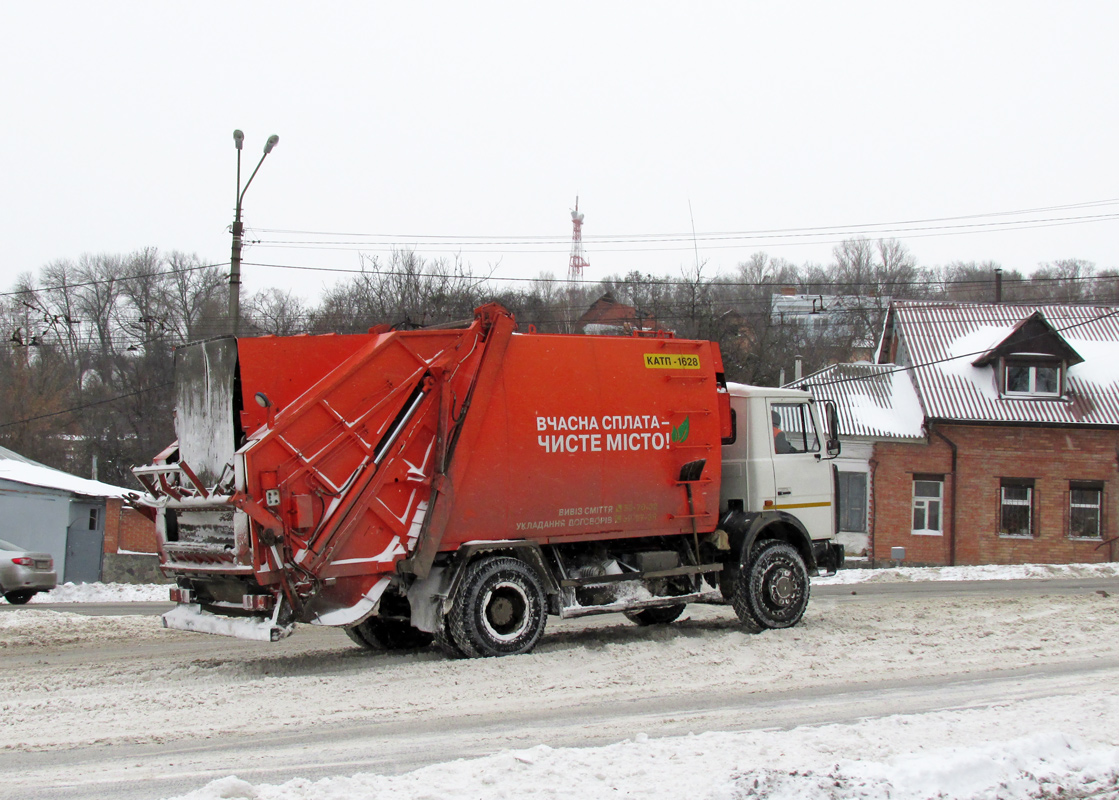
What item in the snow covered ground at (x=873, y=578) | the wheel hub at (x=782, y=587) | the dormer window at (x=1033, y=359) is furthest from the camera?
the dormer window at (x=1033, y=359)

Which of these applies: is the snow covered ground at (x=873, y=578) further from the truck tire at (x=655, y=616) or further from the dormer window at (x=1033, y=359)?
the truck tire at (x=655, y=616)

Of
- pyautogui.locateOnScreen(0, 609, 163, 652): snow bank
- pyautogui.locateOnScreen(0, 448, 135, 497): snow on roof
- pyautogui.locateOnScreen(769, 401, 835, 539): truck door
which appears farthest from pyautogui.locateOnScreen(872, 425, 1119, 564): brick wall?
pyautogui.locateOnScreen(0, 609, 163, 652): snow bank

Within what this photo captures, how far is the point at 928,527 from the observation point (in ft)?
94.0

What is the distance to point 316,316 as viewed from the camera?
31703 millimetres

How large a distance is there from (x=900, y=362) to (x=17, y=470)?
2551cm

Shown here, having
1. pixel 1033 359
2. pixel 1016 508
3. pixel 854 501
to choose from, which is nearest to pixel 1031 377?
pixel 1033 359

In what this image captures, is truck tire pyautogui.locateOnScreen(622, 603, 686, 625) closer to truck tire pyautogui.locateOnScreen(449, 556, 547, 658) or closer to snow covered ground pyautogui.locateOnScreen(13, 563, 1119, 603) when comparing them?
truck tire pyautogui.locateOnScreen(449, 556, 547, 658)

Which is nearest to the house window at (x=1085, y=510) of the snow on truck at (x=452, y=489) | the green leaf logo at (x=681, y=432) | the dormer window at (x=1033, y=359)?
the dormer window at (x=1033, y=359)

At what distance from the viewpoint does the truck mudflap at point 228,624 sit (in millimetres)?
8070

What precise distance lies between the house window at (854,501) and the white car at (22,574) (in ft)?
65.5

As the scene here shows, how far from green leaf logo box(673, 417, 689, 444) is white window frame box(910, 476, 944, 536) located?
65.6 ft

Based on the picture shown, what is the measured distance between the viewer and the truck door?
37.9ft

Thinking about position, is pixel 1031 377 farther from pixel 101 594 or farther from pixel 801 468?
pixel 101 594

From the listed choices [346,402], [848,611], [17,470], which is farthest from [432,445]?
[17,470]
